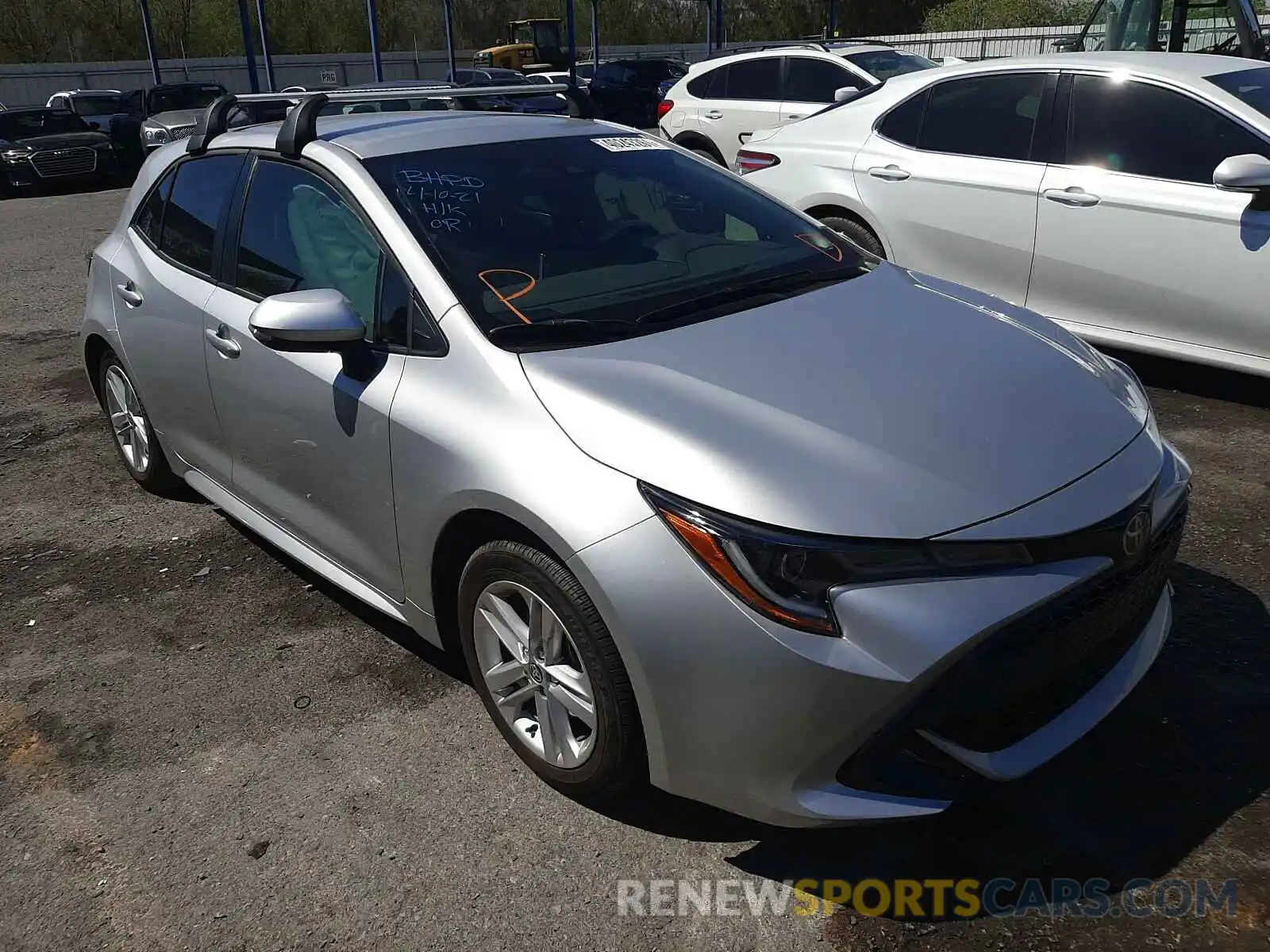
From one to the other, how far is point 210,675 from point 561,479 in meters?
1.70

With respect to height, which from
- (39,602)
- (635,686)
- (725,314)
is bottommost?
(39,602)

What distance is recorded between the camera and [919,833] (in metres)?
2.60

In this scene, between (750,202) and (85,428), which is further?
(85,428)

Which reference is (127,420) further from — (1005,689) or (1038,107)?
(1038,107)

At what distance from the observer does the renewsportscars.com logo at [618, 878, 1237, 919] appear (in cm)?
235

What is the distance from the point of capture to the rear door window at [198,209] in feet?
12.6

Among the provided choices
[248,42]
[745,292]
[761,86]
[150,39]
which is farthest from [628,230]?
[150,39]

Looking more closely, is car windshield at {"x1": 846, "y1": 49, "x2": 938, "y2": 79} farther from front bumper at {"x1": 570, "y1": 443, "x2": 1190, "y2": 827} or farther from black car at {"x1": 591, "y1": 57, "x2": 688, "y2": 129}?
black car at {"x1": 591, "y1": 57, "x2": 688, "y2": 129}

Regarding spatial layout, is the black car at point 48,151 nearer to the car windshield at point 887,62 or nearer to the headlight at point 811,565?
the car windshield at point 887,62

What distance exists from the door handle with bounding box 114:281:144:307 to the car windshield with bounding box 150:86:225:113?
62.2 feet

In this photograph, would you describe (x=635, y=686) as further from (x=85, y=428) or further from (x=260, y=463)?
(x=85, y=428)

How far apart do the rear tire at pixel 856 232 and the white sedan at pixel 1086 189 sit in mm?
15

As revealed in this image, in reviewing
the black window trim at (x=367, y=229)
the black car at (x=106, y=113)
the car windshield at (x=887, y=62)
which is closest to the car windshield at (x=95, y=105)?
the black car at (x=106, y=113)

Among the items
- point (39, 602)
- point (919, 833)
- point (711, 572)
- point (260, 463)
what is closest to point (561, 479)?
point (711, 572)
